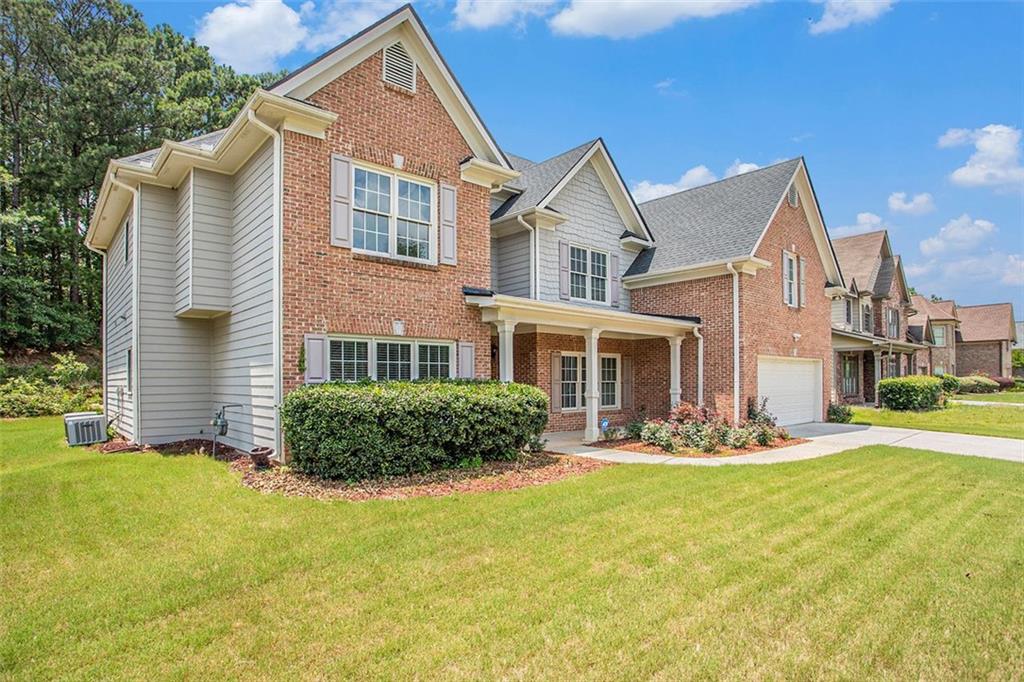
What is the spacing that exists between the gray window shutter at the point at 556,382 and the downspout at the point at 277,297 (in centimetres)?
751

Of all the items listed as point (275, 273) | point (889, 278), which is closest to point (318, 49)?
point (275, 273)

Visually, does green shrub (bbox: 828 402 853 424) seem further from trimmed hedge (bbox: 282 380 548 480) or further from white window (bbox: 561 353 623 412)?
trimmed hedge (bbox: 282 380 548 480)

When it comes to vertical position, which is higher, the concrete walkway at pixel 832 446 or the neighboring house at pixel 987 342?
the neighboring house at pixel 987 342

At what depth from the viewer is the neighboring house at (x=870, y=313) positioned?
27.4 metres

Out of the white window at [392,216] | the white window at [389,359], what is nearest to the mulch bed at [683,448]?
the white window at [389,359]

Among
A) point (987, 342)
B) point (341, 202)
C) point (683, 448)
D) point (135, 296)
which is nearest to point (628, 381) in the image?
point (683, 448)

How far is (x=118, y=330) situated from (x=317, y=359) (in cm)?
844

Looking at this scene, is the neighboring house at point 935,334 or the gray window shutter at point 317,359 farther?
the neighboring house at point 935,334

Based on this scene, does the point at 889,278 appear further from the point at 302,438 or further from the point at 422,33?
the point at 302,438

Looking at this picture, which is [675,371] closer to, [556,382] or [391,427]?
[556,382]

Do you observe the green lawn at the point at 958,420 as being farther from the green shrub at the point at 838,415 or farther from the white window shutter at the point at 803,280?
the white window shutter at the point at 803,280

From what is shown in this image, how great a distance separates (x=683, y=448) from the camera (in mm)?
12148

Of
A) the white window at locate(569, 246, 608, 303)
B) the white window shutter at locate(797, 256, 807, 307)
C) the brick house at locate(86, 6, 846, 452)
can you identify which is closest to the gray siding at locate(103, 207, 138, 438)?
the brick house at locate(86, 6, 846, 452)

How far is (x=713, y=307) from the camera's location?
15141 millimetres
